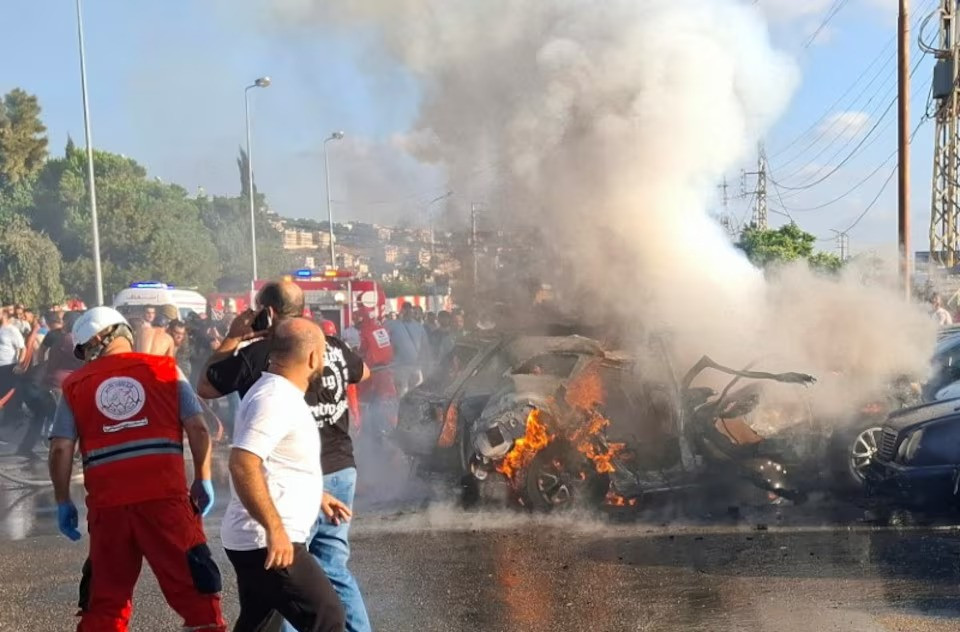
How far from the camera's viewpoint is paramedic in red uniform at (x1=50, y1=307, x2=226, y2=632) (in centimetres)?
428

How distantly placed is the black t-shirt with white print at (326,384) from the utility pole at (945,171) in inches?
1083

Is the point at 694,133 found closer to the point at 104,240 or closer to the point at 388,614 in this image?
the point at 388,614

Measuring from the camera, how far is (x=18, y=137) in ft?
187

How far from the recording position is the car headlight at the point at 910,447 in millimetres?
7812

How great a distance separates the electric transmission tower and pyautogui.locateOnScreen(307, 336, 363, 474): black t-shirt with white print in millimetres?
27562

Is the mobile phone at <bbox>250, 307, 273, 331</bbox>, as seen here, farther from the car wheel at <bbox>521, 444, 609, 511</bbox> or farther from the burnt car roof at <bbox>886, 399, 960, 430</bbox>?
the burnt car roof at <bbox>886, 399, 960, 430</bbox>

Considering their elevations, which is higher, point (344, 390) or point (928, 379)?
point (344, 390)

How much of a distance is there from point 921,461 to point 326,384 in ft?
16.9

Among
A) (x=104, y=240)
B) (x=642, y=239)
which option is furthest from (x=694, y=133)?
(x=104, y=240)

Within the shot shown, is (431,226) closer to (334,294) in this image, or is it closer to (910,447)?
(910,447)

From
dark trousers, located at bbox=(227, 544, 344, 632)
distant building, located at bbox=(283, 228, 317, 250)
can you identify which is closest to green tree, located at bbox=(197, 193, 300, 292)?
distant building, located at bbox=(283, 228, 317, 250)

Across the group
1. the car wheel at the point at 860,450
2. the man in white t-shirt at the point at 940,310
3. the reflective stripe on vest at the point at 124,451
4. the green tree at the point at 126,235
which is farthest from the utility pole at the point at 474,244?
the green tree at the point at 126,235

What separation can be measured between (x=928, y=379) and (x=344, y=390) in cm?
689

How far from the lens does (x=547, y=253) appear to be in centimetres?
972
